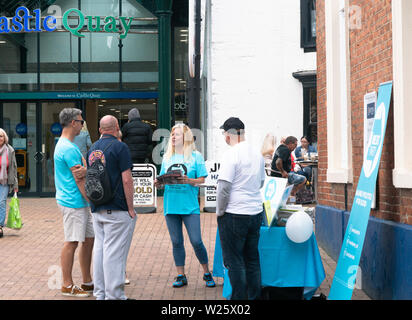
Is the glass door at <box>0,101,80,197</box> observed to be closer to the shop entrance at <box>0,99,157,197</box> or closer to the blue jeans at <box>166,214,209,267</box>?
the shop entrance at <box>0,99,157,197</box>

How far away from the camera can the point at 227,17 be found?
1775 cm

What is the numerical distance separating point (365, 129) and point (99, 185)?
2906 mm

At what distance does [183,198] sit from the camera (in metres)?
7.40

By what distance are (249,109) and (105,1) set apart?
572 centimetres

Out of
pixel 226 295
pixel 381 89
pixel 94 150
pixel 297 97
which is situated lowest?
pixel 226 295

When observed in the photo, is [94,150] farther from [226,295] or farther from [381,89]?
[381,89]

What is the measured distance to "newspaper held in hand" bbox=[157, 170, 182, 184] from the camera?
287 inches

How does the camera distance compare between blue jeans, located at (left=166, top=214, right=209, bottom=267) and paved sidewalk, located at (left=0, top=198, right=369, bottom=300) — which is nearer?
paved sidewalk, located at (left=0, top=198, right=369, bottom=300)

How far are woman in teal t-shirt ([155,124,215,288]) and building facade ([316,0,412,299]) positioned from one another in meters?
1.87

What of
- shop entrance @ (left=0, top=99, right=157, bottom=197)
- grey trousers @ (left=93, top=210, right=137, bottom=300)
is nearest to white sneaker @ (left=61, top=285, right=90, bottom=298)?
grey trousers @ (left=93, top=210, right=137, bottom=300)

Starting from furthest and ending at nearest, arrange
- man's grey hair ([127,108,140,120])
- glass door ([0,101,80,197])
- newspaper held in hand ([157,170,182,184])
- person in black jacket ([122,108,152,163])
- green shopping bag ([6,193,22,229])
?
glass door ([0,101,80,197]) → person in black jacket ([122,108,152,163]) → man's grey hair ([127,108,140,120]) → green shopping bag ([6,193,22,229]) → newspaper held in hand ([157,170,182,184])

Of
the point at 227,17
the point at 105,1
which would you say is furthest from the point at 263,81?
the point at 105,1
